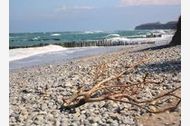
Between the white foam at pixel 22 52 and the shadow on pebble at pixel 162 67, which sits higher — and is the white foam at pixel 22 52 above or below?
below

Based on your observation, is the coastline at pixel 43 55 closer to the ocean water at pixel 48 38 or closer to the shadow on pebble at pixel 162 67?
the shadow on pebble at pixel 162 67

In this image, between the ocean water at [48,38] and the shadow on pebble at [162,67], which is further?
the ocean water at [48,38]

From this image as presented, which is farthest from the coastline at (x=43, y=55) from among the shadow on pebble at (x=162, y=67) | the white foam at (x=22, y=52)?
the shadow on pebble at (x=162, y=67)

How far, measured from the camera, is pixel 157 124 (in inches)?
181

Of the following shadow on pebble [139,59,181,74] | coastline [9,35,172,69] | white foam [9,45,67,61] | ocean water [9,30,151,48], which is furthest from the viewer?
ocean water [9,30,151,48]

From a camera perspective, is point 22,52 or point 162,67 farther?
point 22,52

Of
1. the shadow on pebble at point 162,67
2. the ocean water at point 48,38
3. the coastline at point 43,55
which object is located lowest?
the coastline at point 43,55

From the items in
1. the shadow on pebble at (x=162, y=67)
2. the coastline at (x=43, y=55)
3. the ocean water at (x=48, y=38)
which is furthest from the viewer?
the ocean water at (x=48, y=38)

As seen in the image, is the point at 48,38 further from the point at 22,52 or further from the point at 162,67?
the point at 162,67

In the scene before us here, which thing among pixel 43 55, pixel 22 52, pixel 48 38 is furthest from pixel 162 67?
pixel 48 38

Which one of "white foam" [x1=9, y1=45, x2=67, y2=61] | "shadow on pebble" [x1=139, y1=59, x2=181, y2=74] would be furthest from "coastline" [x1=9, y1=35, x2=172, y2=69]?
"shadow on pebble" [x1=139, y1=59, x2=181, y2=74]

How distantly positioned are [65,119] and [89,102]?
0.57m

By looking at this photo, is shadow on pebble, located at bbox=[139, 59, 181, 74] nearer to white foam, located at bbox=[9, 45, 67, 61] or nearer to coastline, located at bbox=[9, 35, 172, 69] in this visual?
coastline, located at bbox=[9, 35, 172, 69]

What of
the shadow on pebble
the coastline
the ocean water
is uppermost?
the ocean water
